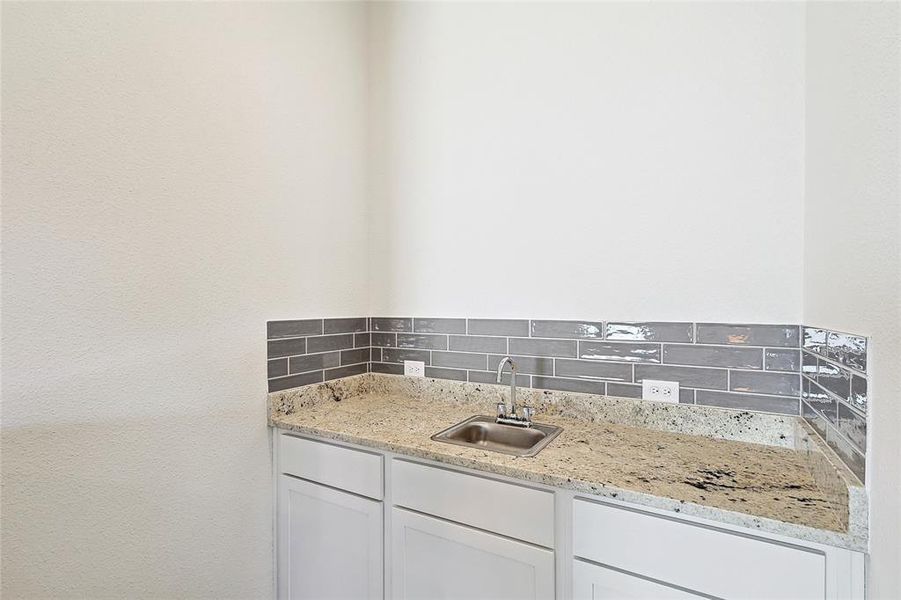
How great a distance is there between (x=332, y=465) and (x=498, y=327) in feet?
2.83

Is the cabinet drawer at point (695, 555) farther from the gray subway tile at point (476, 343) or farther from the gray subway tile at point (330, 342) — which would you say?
the gray subway tile at point (330, 342)

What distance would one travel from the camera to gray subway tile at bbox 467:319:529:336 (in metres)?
1.90

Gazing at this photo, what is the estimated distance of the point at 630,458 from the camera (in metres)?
1.34

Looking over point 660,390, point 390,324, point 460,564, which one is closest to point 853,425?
point 660,390

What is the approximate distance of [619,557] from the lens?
116 centimetres

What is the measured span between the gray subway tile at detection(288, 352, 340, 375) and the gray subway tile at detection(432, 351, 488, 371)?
471 mm

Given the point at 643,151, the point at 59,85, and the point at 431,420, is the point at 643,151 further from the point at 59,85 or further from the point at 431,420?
the point at 59,85

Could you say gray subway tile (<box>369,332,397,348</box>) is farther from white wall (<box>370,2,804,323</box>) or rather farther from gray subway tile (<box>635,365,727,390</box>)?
gray subway tile (<box>635,365,727,390</box>)

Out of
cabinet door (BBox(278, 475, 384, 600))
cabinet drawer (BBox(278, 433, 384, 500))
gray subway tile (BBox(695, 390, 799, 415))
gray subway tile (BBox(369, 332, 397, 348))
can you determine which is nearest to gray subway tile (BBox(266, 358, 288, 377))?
cabinet drawer (BBox(278, 433, 384, 500))

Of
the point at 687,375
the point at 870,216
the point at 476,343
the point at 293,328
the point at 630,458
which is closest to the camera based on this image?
the point at 870,216

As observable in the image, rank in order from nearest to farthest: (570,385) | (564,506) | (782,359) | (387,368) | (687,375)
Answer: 1. (564,506)
2. (782,359)
3. (687,375)
4. (570,385)
5. (387,368)

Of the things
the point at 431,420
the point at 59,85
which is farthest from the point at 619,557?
the point at 59,85

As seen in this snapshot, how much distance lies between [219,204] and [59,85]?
1.70 ft

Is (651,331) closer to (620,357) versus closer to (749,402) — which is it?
(620,357)
